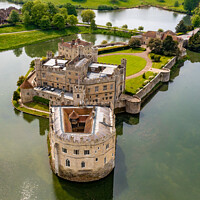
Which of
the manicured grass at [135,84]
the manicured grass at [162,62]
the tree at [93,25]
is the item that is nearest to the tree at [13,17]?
the tree at [93,25]

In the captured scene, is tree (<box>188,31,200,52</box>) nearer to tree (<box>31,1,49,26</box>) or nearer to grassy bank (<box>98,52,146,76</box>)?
grassy bank (<box>98,52,146,76</box>)

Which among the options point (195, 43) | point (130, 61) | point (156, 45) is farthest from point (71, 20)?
point (195, 43)

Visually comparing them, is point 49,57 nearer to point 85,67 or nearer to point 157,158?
point 85,67

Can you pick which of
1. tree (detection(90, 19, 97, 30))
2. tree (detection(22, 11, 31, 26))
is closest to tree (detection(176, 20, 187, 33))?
tree (detection(90, 19, 97, 30))

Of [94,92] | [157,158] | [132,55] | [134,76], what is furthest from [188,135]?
[132,55]

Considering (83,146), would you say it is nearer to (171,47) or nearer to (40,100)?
(40,100)

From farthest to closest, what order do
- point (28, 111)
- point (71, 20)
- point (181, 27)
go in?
point (71, 20)
point (181, 27)
point (28, 111)

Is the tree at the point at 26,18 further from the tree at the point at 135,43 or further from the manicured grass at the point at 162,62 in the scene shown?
the manicured grass at the point at 162,62

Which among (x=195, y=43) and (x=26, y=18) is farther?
(x=26, y=18)
